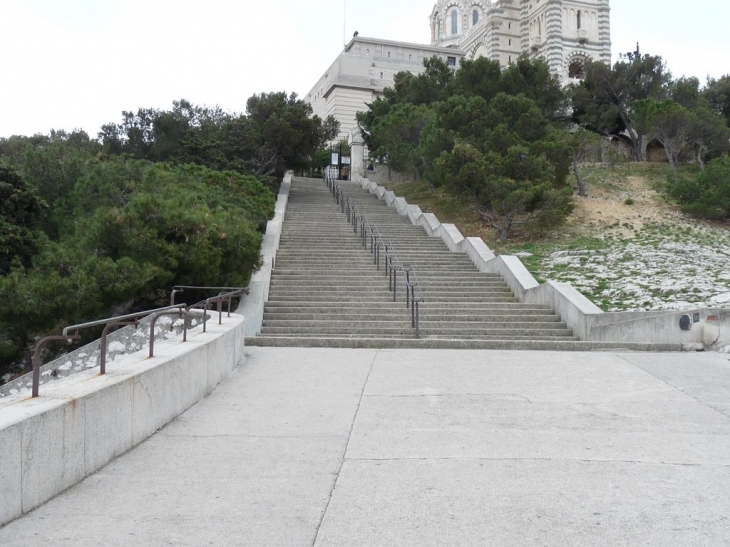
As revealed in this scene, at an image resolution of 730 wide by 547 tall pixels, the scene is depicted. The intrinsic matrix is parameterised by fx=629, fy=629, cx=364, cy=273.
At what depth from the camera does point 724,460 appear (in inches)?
172

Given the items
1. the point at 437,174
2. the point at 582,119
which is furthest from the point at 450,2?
the point at 437,174

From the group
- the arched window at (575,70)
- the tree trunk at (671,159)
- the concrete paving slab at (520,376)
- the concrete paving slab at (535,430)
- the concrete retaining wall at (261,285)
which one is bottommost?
the concrete paving slab at (520,376)

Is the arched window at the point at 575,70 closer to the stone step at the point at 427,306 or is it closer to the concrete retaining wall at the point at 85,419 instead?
the stone step at the point at 427,306

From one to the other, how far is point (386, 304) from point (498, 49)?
178ft

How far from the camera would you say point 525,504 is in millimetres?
3506

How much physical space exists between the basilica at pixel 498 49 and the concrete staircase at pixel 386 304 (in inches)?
1384

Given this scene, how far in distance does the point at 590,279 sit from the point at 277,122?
653 inches

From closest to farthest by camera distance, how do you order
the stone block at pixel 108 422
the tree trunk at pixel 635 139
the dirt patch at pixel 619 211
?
the stone block at pixel 108 422
the dirt patch at pixel 619 211
the tree trunk at pixel 635 139

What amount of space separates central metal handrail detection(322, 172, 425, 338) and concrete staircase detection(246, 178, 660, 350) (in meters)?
0.17

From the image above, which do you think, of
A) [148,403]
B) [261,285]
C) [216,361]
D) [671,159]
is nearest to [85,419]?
[148,403]

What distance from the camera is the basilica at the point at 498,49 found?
179 feet

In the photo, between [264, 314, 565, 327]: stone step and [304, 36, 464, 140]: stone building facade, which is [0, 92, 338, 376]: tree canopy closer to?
[264, 314, 565, 327]: stone step

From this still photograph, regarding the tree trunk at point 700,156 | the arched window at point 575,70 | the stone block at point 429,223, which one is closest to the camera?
the stone block at point 429,223

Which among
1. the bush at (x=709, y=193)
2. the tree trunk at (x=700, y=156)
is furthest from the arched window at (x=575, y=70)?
the bush at (x=709, y=193)
